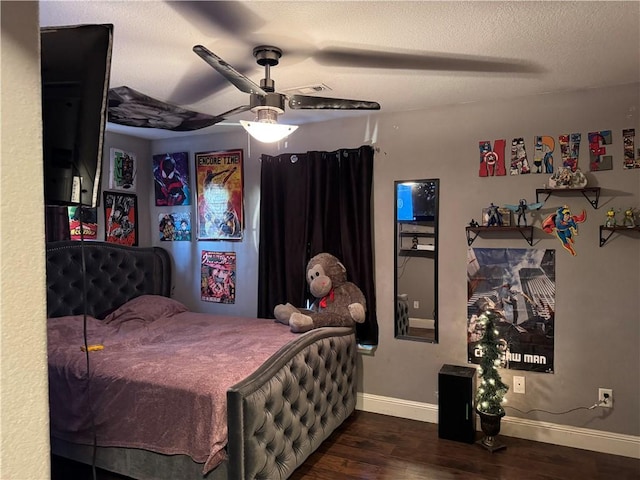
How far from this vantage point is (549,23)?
75.5 inches

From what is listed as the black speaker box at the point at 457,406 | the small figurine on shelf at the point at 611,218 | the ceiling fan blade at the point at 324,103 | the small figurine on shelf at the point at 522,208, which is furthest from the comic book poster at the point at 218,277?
the small figurine on shelf at the point at 611,218

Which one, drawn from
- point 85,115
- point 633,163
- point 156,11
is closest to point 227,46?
point 156,11

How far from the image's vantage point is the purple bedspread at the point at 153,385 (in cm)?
209

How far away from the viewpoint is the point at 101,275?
3.72 m

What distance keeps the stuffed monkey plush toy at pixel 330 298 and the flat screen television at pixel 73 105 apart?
209 centimetres

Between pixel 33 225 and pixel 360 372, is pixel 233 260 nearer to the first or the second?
pixel 360 372

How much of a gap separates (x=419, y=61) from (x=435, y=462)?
7.81ft

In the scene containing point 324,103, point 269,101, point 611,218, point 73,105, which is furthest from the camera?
point 611,218

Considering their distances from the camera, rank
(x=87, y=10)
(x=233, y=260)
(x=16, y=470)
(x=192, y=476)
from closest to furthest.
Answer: (x=16, y=470), (x=87, y=10), (x=192, y=476), (x=233, y=260)

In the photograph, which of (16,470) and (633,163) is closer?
(16,470)

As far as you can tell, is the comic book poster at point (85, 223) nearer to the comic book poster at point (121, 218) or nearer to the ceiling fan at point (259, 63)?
the comic book poster at point (121, 218)

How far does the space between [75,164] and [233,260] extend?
279cm

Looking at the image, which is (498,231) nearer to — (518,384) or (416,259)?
(416,259)

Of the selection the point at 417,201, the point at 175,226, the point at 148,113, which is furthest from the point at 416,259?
the point at 175,226
